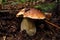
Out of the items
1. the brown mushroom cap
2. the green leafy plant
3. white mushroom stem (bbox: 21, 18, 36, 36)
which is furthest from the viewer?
the green leafy plant

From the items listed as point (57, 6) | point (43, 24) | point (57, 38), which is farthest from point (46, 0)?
point (57, 38)

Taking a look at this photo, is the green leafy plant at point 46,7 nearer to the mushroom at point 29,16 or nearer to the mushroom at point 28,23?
the mushroom at point 29,16

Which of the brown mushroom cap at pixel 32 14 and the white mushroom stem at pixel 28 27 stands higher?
the brown mushroom cap at pixel 32 14

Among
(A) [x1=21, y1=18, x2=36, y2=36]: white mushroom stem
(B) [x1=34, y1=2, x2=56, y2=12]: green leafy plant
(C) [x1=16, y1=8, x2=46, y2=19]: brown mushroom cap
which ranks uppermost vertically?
(C) [x1=16, y1=8, x2=46, y2=19]: brown mushroom cap

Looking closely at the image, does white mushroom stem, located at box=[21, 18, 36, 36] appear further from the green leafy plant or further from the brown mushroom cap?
the green leafy plant

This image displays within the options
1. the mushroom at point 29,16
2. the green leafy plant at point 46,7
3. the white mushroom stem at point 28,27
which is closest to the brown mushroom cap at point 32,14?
the mushroom at point 29,16

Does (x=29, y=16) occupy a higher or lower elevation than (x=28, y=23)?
higher

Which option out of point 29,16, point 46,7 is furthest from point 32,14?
point 46,7

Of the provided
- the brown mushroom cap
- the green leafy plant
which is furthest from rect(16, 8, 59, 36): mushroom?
the green leafy plant

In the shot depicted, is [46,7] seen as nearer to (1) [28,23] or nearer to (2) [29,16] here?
(1) [28,23]

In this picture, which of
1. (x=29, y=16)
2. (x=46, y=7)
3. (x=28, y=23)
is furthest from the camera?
(x=46, y=7)

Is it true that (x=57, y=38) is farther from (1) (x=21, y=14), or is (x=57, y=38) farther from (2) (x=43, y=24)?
(1) (x=21, y=14)
